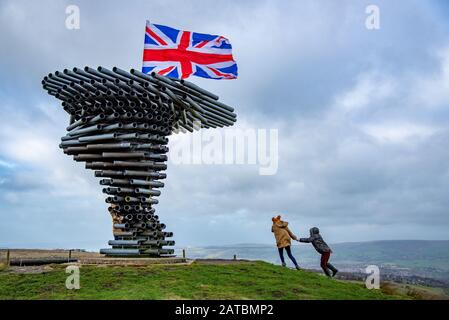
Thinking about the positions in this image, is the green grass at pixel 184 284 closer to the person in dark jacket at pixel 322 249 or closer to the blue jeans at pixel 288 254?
the blue jeans at pixel 288 254

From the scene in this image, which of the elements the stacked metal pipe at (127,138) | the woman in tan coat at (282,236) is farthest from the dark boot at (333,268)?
the stacked metal pipe at (127,138)

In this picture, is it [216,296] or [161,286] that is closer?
[216,296]

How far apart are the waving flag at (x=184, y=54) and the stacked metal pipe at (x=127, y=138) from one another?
1230mm

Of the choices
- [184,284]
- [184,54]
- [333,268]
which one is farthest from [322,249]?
[184,54]

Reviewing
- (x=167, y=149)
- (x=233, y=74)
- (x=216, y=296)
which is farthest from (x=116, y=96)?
(x=216, y=296)

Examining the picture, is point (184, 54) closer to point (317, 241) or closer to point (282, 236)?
point (282, 236)

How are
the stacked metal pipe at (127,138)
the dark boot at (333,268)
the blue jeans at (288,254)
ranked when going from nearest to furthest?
the dark boot at (333,268)
the blue jeans at (288,254)
the stacked metal pipe at (127,138)

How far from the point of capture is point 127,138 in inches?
877

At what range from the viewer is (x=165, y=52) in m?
24.0

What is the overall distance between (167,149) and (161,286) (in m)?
10.0

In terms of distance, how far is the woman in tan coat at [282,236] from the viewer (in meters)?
19.4

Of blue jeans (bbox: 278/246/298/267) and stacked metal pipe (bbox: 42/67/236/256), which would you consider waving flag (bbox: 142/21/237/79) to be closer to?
stacked metal pipe (bbox: 42/67/236/256)
